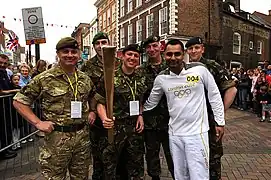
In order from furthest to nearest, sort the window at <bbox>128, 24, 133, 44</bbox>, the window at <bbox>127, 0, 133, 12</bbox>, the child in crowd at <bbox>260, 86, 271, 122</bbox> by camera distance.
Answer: the window at <bbox>127, 0, 133, 12</bbox>, the window at <bbox>128, 24, 133, 44</bbox>, the child in crowd at <bbox>260, 86, 271, 122</bbox>

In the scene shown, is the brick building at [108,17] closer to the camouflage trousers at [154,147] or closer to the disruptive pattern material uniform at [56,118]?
the camouflage trousers at [154,147]

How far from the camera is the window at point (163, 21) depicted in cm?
2019

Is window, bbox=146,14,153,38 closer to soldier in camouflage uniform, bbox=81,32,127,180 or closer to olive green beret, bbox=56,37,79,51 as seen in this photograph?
soldier in camouflage uniform, bbox=81,32,127,180

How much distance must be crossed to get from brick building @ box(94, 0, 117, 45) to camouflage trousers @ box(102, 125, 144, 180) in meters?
26.8

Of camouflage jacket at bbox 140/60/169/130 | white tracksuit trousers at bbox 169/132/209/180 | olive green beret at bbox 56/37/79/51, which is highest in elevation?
olive green beret at bbox 56/37/79/51

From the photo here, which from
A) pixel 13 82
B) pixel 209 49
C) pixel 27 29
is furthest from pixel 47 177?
pixel 209 49

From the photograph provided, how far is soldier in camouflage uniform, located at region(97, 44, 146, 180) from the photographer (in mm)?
3275

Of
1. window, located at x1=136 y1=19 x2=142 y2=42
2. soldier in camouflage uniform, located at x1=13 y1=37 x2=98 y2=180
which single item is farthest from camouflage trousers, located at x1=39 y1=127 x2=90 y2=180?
window, located at x1=136 y1=19 x2=142 y2=42

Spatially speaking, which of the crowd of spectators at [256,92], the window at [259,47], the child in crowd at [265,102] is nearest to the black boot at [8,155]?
the crowd of spectators at [256,92]

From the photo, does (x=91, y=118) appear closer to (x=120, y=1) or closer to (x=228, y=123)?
(x=228, y=123)

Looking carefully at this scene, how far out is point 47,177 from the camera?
2.70 metres

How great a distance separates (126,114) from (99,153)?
0.61 meters

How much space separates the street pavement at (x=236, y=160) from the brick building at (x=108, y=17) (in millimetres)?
23775

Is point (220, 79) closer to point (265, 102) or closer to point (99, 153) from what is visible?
point (99, 153)
